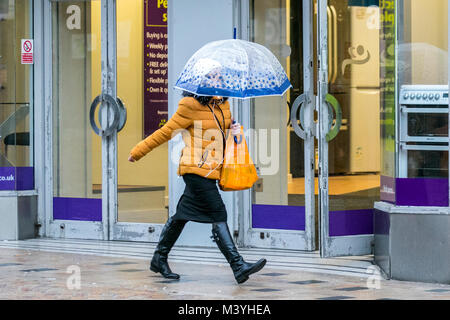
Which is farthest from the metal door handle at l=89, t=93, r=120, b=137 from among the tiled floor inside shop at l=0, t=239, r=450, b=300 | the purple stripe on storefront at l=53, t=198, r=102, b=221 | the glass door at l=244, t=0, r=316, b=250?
the glass door at l=244, t=0, r=316, b=250

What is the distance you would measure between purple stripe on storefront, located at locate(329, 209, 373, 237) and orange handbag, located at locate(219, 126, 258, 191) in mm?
1852

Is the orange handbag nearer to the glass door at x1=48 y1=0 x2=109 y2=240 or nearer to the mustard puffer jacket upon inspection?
the mustard puffer jacket

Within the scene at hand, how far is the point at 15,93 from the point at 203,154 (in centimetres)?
395

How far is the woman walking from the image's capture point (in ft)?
24.4

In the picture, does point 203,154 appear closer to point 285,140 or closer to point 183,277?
point 183,277

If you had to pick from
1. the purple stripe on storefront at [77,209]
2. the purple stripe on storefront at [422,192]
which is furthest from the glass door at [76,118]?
the purple stripe on storefront at [422,192]

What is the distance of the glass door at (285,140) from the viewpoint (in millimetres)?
9477

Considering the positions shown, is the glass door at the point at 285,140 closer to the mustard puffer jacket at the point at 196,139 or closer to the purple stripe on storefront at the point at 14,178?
the mustard puffer jacket at the point at 196,139

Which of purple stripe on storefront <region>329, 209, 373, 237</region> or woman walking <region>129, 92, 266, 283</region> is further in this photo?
purple stripe on storefront <region>329, 209, 373, 237</region>

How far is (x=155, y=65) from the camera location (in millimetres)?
10250

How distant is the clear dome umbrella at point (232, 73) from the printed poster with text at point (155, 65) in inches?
109

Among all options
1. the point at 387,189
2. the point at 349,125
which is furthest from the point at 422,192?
the point at 349,125

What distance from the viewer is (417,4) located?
776cm

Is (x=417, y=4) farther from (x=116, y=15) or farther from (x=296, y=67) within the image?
(x=116, y=15)
